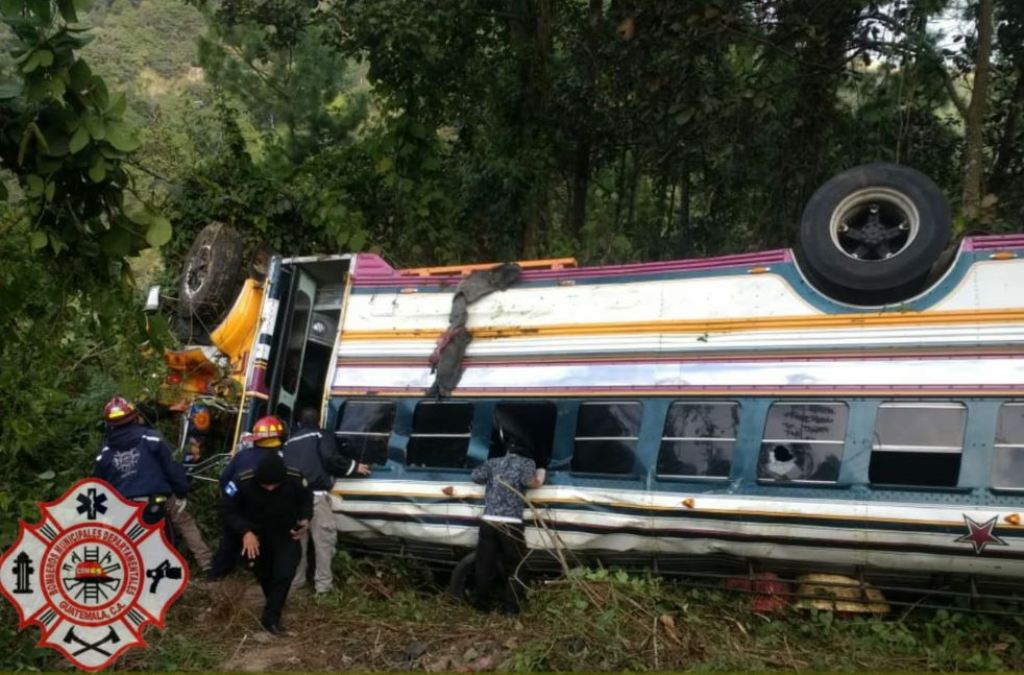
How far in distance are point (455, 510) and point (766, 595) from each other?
2.55m

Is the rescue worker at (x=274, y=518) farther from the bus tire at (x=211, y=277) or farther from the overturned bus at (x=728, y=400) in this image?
the bus tire at (x=211, y=277)

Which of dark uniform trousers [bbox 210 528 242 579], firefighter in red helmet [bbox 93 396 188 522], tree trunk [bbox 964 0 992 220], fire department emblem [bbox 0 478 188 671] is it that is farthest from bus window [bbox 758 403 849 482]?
firefighter in red helmet [bbox 93 396 188 522]

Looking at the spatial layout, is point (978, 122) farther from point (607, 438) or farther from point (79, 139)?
point (79, 139)

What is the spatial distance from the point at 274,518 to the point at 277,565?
0.35m

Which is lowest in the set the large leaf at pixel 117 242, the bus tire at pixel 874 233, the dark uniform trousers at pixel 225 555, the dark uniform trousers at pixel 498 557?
the dark uniform trousers at pixel 225 555

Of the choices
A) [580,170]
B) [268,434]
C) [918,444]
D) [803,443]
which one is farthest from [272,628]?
[580,170]

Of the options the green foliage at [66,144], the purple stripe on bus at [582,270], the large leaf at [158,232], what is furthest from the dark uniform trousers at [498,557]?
the large leaf at [158,232]

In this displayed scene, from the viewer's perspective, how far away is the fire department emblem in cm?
407

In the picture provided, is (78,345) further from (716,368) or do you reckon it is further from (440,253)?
(716,368)

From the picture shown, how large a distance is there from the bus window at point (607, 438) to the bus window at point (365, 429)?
1.88 m

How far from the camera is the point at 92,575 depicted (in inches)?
161

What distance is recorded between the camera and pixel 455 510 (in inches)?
305

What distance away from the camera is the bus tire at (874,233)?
6340mm

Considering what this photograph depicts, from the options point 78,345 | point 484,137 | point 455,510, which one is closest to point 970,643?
point 455,510
